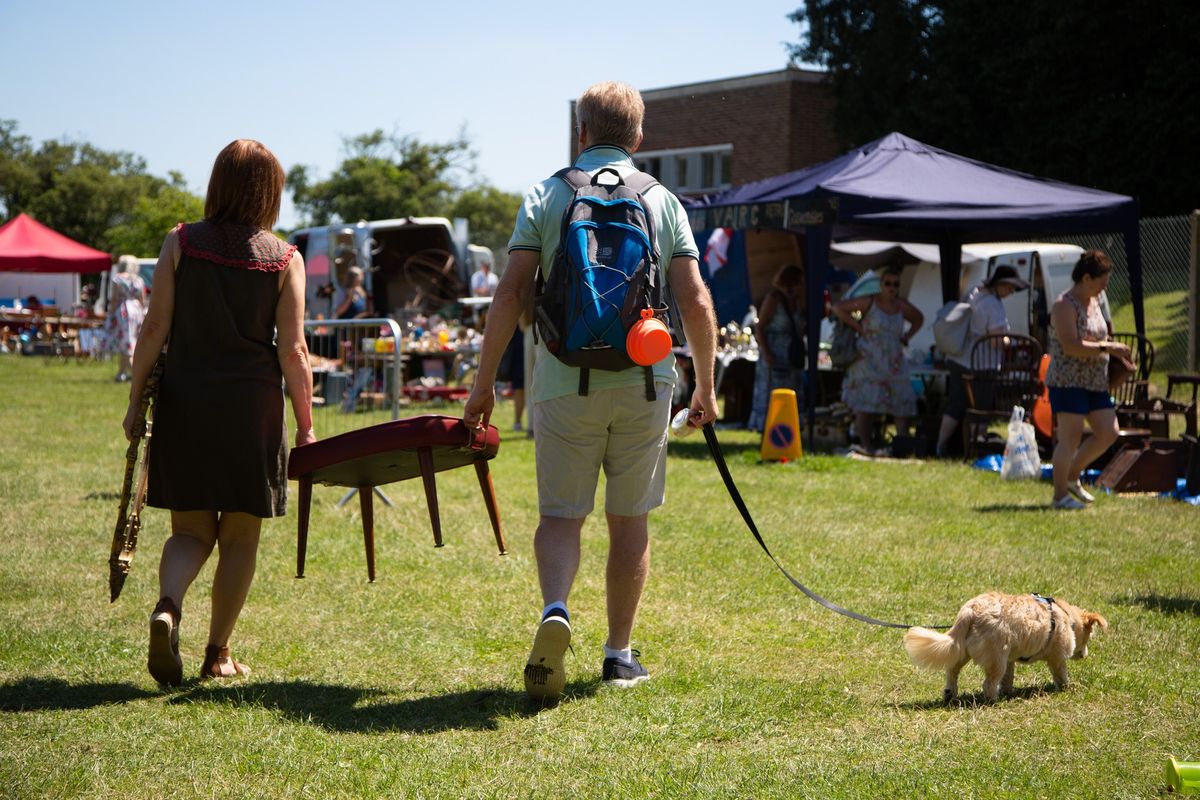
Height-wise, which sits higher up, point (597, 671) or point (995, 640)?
point (995, 640)

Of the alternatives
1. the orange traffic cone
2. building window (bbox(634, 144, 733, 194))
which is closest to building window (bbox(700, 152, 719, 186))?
building window (bbox(634, 144, 733, 194))

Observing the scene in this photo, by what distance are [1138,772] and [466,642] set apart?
256 centimetres

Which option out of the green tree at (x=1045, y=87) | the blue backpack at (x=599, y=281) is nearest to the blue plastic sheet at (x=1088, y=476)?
the blue backpack at (x=599, y=281)

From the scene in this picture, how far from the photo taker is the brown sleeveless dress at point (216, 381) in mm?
4168

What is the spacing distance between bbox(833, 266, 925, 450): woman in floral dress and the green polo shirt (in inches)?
327

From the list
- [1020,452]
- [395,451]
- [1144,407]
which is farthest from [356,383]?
[395,451]

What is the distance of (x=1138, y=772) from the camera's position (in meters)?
3.50

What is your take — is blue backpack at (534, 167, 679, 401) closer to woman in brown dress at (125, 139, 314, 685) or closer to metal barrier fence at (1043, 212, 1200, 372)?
woman in brown dress at (125, 139, 314, 685)

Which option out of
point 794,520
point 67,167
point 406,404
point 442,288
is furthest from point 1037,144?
point 67,167

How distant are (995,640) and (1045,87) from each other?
2834 centimetres

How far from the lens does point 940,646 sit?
4.13 m

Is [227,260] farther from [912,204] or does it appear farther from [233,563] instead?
[912,204]

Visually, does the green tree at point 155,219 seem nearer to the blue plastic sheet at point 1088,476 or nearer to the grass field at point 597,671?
the blue plastic sheet at point 1088,476

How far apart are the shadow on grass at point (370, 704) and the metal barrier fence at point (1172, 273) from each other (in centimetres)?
1572
